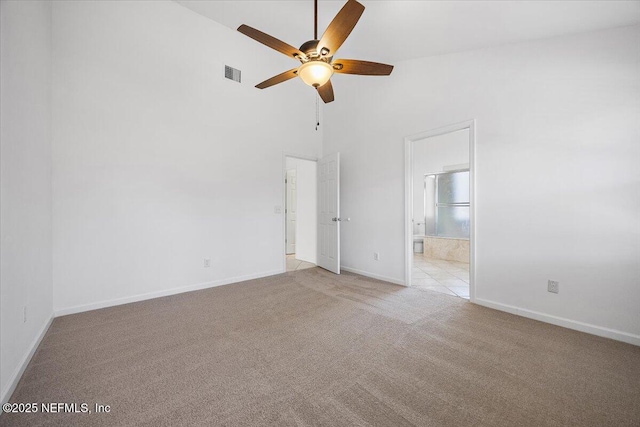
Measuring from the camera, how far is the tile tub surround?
5.54 meters

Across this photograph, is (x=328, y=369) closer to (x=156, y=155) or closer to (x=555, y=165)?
(x=555, y=165)

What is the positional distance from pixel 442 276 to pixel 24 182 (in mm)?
5176

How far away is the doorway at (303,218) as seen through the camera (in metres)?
5.42

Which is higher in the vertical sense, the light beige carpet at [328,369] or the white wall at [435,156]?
the white wall at [435,156]

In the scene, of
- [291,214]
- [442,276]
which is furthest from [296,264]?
[442,276]

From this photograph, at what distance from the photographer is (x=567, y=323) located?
7.83 feet

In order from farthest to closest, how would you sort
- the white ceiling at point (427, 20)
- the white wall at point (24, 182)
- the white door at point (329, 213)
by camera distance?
1. the white door at point (329, 213)
2. the white ceiling at point (427, 20)
3. the white wall at point (24, 182)

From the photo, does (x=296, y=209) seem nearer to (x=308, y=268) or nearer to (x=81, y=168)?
(x=308, y=268)

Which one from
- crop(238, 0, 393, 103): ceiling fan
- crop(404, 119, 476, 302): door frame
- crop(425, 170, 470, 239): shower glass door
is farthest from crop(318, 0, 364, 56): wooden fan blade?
crop(425, 170, 470, 239): shower glass door

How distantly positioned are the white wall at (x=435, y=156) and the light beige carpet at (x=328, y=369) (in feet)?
13.6

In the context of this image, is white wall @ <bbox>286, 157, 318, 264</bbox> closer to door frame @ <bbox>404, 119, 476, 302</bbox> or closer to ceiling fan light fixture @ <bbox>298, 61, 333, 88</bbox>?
door frame @ <bbox>404, 119, 476, 302</bbox>

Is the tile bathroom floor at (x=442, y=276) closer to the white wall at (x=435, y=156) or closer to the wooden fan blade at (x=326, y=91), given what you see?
the white wall at (x=435, y=156)

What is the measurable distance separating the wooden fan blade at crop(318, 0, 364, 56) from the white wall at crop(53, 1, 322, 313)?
7.78 ft

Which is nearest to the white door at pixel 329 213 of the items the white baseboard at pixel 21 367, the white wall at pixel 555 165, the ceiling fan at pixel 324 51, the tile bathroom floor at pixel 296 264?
the tile bathroom floor at pixel 296 264
